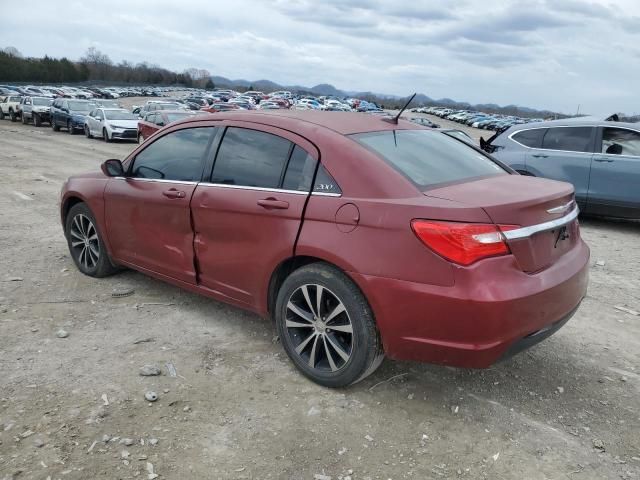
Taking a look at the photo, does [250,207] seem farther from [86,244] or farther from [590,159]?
[590,159]

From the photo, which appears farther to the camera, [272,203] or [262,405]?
[272,203]

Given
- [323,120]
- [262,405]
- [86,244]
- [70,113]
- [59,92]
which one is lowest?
[262,405]

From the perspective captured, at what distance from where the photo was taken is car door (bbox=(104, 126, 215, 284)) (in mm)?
4098

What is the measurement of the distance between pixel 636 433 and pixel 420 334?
1327mm

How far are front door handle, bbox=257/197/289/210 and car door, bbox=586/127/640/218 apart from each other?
647 centimetres

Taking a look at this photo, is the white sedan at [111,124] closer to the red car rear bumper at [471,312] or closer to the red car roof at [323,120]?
the red car roof at [323,120]

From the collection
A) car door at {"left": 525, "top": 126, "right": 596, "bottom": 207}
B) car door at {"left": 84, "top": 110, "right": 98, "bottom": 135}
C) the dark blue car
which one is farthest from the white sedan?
Answer: car door at {"left": 525, "top": 126, "right": 596, "bottom": 207}

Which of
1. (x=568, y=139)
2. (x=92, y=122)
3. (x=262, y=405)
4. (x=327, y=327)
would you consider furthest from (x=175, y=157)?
(x=92, y=122)

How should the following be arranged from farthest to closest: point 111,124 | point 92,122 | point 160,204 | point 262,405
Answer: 1. point 92,122
2. point 111,124
3. point 160,204
4. point 262,405

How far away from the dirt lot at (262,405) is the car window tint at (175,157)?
1.12m

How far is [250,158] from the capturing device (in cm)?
375

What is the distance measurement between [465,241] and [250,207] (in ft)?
4.79

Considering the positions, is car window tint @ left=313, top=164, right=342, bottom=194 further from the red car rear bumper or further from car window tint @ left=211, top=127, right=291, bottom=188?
the red car rear bumper

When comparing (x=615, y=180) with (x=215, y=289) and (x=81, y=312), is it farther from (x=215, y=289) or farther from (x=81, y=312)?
(x=81, y=312)
